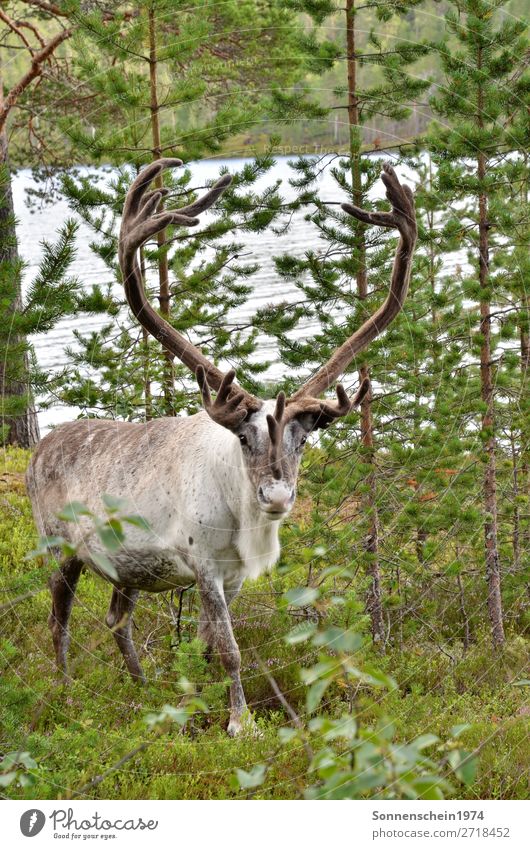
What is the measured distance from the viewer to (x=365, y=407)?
822cm

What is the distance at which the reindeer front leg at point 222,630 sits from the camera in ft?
20.3

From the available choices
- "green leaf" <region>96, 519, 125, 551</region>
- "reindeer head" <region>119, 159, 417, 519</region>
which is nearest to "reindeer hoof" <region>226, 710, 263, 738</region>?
"reindeer head" <region>119, 159, 417, 519</region>

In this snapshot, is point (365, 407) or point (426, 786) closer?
point (426, 786)

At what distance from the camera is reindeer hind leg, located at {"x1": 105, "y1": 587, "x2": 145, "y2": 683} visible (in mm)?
7211

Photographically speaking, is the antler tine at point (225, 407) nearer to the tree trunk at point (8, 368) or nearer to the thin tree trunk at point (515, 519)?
the tree trunk at point (8, 368)

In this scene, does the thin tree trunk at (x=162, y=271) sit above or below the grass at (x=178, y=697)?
above

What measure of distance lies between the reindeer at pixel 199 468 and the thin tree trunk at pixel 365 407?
138 cm

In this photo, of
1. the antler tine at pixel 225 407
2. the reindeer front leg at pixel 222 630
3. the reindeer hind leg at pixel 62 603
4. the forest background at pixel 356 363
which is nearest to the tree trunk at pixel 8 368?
the forest background at pixel 356 363

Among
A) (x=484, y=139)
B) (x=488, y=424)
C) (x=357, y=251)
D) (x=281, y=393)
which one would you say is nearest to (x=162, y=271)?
(x=357, y=251)

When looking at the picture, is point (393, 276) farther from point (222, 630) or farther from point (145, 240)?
point (222, 630)

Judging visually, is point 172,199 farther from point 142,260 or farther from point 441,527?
point 441,527

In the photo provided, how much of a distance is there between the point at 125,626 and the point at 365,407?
278cm

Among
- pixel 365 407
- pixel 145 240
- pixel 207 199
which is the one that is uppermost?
pixel 207 199

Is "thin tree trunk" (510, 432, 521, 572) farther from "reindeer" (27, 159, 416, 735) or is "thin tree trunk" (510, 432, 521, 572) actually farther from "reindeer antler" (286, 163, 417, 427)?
"reindeer" (27, 159, 416, 735)
